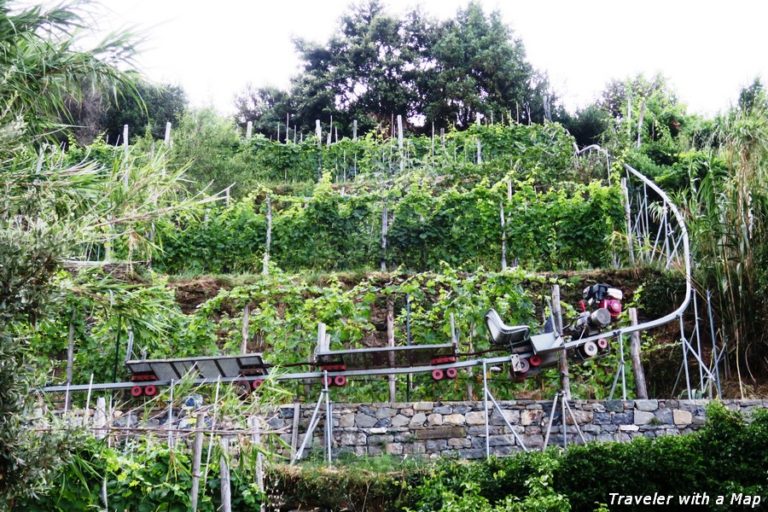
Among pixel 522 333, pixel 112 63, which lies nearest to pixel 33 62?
pixel 112 63

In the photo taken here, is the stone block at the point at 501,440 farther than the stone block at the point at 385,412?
No

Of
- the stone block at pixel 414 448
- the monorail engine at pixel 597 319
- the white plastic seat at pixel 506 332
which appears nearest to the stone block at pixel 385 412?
the stone block at pixel 414 448

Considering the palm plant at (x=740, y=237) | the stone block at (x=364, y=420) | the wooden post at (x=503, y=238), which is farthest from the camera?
the wooden post at (x=503, y=238)

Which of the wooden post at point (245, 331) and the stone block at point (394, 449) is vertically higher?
the wooden post at point (245, 331)

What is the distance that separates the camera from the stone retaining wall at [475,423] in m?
7.40

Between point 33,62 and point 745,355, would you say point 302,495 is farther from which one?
point 745,355

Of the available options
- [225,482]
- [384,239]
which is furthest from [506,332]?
[384,239]

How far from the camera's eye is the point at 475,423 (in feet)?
24.5

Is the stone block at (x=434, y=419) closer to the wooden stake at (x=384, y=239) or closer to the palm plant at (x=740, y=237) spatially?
the palm plant at (x=740, y=237)

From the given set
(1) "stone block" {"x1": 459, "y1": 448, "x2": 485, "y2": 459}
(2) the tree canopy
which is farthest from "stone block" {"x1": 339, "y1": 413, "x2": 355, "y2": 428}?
(2) the tree canopy

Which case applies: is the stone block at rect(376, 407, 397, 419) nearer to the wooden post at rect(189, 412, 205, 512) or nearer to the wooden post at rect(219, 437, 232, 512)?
the wooden post at rect(219, 437, 232, 512)

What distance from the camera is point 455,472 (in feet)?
20.1

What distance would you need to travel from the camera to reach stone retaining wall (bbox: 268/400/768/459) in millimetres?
7402

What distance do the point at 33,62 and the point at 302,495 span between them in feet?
11.4
